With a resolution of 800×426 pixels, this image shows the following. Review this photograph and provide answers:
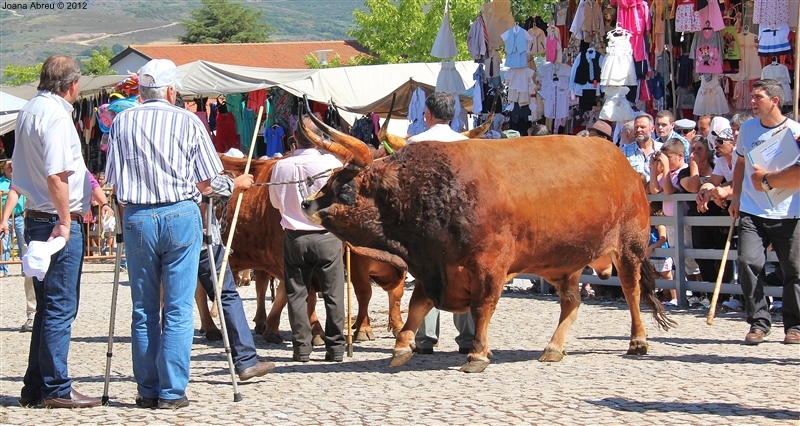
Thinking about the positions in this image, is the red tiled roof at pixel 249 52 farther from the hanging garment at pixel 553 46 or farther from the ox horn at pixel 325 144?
the ox horn at pixel 325 144

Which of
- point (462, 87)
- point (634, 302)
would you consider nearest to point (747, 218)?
point (634, 302)

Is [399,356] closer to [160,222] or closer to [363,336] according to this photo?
[363,336]

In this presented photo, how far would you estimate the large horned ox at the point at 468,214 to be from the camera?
27.7ft

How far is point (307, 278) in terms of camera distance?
9570 millimetres

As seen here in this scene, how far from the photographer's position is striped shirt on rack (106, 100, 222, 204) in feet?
23.0

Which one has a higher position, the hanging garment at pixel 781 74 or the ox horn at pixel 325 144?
the hanging garment at pixel 781 74

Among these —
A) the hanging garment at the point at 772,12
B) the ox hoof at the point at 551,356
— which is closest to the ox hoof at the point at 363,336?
the ox hoof at the point at 551,356

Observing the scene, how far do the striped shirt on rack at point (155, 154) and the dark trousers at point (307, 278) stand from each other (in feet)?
7.69

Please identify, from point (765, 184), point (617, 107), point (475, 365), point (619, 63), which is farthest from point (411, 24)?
point (765, 184)

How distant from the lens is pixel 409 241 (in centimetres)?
859

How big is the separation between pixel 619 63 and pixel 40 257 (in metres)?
10.1

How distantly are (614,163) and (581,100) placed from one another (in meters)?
7.08

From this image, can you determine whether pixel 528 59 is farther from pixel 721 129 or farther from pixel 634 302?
pixel 634 302

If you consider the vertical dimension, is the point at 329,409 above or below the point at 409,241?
below
